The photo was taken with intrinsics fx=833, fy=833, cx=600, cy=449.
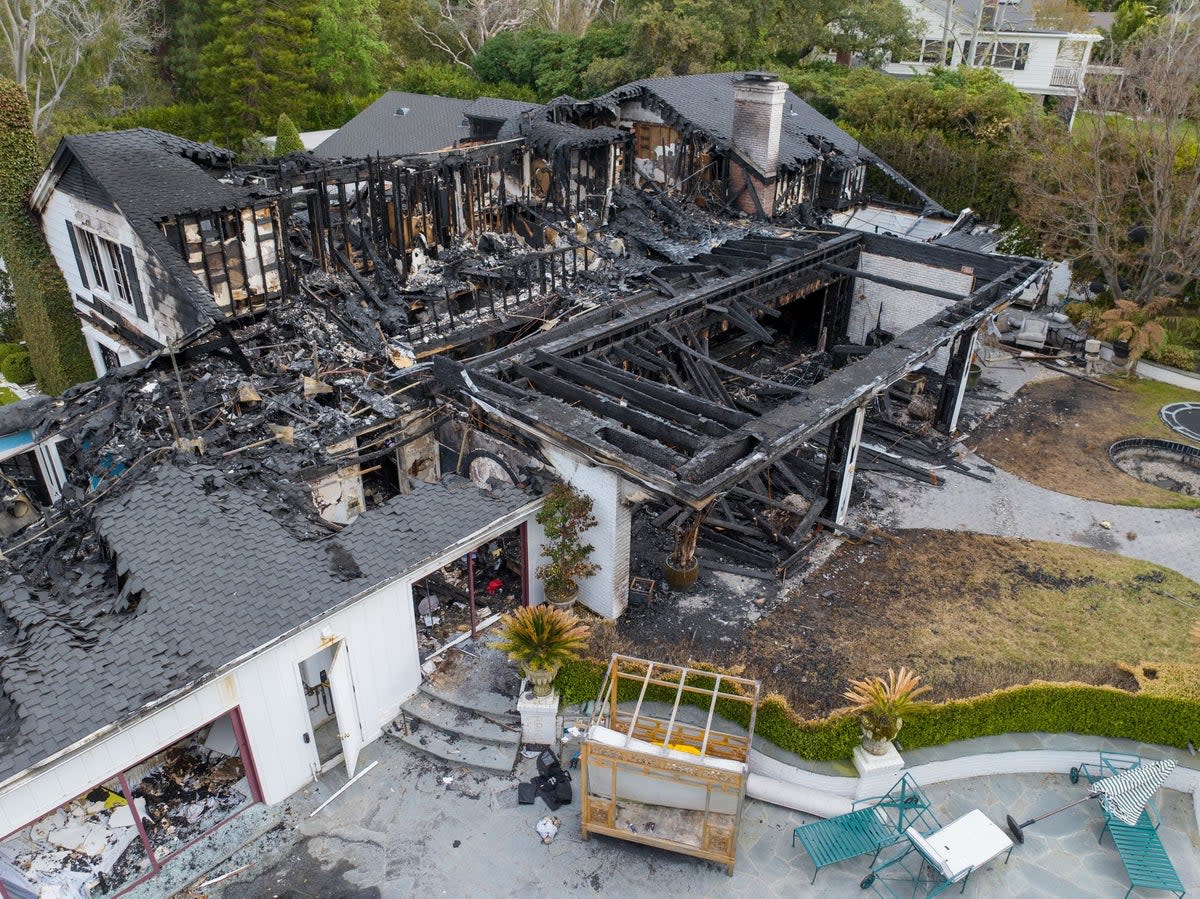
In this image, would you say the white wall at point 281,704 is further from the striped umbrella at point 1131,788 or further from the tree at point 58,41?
the tree at point 58,41

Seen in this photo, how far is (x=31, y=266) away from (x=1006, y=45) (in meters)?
56.4

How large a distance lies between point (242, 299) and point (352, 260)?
308 centimetres

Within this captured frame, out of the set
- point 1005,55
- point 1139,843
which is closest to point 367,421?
point 1139,843

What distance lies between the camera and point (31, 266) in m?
23.1

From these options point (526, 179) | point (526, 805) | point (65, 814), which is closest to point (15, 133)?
point (526, 179)

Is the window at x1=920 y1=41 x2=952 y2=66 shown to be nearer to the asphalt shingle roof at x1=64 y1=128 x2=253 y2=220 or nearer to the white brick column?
the asphalt shingle roof at x1=64 y1=128 x2=253 y2=220

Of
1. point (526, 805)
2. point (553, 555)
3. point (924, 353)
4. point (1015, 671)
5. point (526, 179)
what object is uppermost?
point (526, 179)

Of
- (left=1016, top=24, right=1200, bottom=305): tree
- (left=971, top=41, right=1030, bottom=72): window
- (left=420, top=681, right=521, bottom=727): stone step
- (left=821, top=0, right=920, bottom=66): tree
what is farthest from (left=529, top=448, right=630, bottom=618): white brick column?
(left=971, top=41, right=1030, bottom=72): window

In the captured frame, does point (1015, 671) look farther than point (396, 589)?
Yes

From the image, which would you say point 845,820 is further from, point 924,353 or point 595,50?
point 595,50

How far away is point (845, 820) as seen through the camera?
1188cm

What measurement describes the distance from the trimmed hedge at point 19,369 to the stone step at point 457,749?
68.9ft

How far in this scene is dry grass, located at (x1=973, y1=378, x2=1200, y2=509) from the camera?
20.2 meters

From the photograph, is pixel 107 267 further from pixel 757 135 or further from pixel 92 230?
pixel 757 135
